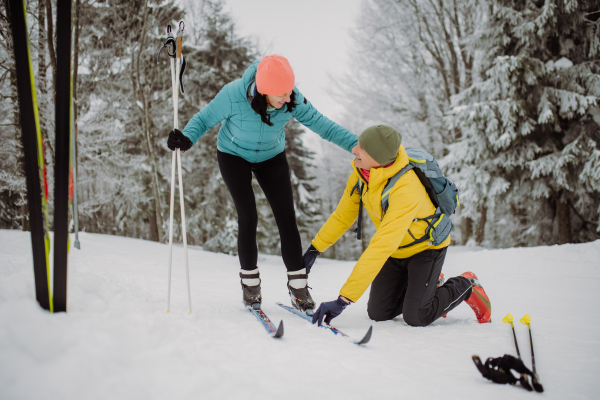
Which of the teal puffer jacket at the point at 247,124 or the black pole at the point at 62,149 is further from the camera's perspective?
the teal puffer jacket at the point at 247,124

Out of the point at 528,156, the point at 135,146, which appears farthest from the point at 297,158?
the point at 528,156

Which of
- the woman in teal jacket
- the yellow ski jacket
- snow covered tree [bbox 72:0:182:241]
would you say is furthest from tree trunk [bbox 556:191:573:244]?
snow covered tree [bbox 72:0:182:241]

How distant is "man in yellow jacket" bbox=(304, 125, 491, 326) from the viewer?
1.91 metres

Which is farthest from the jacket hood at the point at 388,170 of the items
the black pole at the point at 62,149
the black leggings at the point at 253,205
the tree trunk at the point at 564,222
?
the tree trunk at the point at 564,222

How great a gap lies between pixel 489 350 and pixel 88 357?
5.59 feet

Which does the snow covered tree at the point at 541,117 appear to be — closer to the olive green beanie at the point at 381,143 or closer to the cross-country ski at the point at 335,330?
the olive green beanie at the point at 381,143

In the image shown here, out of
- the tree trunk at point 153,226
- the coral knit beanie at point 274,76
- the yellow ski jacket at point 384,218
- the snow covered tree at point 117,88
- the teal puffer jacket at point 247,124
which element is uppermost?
the snow covered tree at point 117,88

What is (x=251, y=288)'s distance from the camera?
95.6 inches

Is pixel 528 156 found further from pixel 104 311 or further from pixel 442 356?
pixel 104 311

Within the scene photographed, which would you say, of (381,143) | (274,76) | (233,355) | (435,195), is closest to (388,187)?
(381,143)

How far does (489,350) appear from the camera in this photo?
1.64 meters

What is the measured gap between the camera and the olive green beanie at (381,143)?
1998 millimetres

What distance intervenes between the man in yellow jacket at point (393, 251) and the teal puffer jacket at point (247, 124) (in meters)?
0.53

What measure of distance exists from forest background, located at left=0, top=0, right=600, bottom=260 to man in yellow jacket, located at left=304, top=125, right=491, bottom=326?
3404mm
